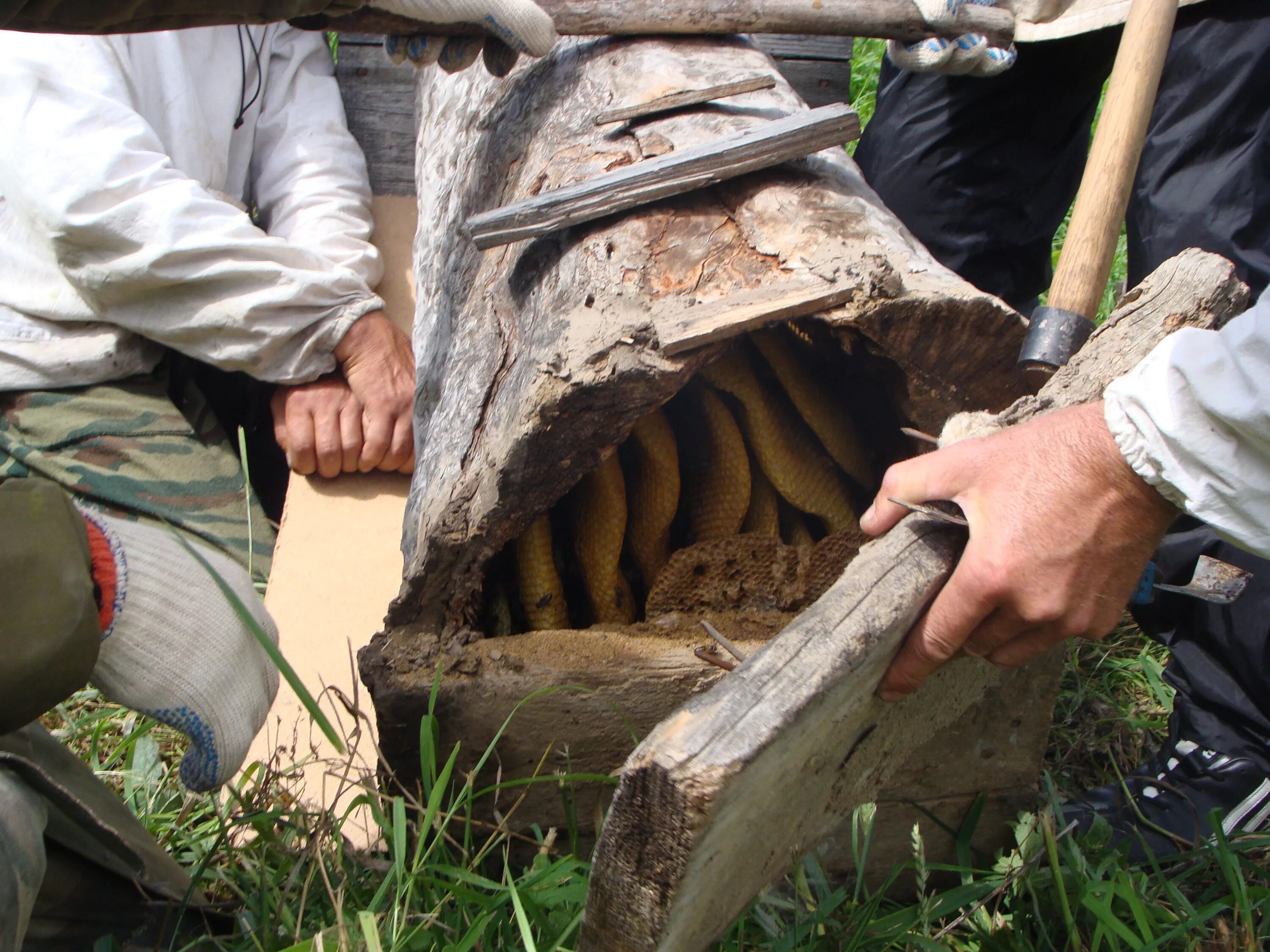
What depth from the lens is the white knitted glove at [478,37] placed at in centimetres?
172

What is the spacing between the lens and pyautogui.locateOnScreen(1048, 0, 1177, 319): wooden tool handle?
62.4 inches

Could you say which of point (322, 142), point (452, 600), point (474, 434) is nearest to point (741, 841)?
point (452, 600)

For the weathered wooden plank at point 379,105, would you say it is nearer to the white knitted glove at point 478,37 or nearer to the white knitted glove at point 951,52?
the white knitted glove at point 478,37

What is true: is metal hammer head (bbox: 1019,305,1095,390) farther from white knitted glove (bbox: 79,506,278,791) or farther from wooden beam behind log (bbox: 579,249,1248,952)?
white knitted glove (bbox: 79,506,278,791)

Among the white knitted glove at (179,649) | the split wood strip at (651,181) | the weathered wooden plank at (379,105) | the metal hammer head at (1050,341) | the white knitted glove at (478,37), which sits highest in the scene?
the weathered wooden plank at (379,105)

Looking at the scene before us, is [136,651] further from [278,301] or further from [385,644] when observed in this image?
[278,301]

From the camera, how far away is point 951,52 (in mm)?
2227

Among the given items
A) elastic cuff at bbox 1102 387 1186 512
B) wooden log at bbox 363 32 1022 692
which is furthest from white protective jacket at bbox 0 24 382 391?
elastic cuff at bbox 1102 387 1186 512

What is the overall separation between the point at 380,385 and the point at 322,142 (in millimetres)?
982

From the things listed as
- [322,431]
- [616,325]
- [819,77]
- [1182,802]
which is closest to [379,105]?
[322,431]

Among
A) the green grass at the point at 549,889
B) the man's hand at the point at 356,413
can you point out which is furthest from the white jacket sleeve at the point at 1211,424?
the man's hand at the point at 356,413

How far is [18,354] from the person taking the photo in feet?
7.59

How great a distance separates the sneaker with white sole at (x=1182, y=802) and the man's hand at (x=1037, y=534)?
3.10ft

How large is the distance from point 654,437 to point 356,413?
1143 millimetres
